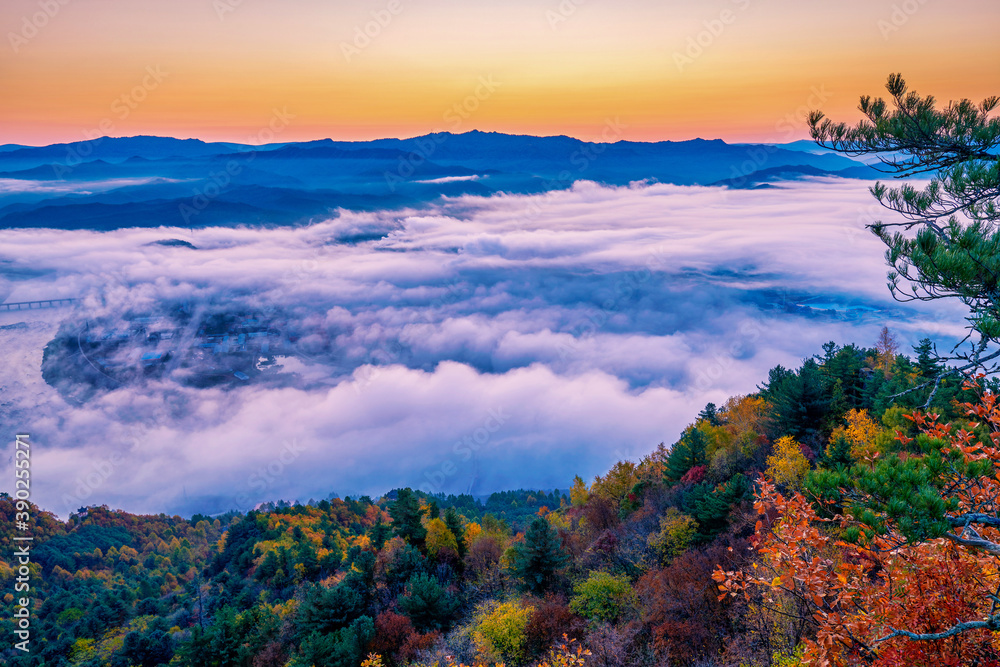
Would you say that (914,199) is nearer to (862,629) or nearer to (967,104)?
(967,104)

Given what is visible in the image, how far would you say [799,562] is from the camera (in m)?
7.79

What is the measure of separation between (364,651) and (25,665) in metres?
44.0

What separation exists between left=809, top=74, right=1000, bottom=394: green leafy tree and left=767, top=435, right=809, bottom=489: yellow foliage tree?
2278 centimetres

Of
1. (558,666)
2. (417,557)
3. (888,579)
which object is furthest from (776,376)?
(888,579)

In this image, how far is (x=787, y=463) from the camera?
1328 inches

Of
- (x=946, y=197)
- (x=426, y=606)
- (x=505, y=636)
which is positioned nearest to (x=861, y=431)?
(x=505, y=636)

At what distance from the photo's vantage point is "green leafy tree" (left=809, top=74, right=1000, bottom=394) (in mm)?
9344

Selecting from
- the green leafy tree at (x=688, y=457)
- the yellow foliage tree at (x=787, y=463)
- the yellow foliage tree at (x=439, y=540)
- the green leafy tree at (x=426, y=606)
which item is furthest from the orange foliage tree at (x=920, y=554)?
the yellow foliage tree at (x=439, y=540)

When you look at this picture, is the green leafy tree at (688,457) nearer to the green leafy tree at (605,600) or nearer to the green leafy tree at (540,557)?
the green leafy tree at (540,557)

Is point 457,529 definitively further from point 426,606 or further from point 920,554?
point 920,554

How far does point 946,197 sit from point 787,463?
2702 centimetres

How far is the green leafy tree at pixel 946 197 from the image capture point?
30.7ft

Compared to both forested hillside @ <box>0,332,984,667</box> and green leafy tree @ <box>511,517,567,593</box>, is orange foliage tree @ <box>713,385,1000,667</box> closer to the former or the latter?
A: forested hillside @ <box>0,332,984,667</box>

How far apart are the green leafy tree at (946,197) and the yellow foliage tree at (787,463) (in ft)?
74.7
